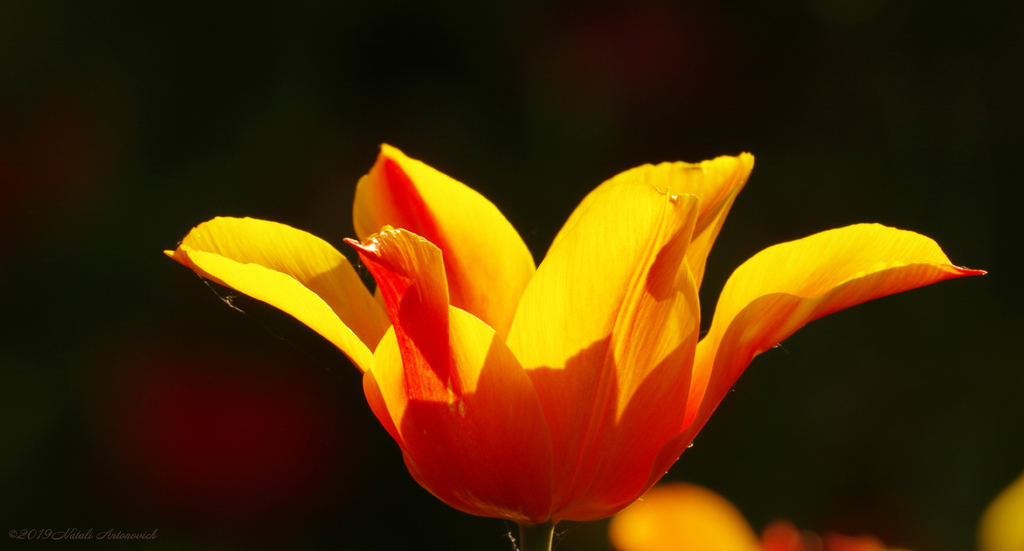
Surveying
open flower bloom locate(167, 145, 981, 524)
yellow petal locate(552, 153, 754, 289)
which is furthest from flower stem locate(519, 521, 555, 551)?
yellow petal locate(552, 153, 754, 289)

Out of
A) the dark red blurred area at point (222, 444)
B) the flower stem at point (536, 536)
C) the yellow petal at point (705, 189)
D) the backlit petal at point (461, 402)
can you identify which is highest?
the yellow petal at point (705, 189)

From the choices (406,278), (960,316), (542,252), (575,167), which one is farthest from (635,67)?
(406,278)

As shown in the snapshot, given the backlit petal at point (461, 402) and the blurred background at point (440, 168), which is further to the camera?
the blurred background at point (440, 168)

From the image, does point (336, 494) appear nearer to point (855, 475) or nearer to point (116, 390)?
point (116, 390)

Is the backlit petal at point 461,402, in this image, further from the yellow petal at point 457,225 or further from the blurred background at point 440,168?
the blurred background at point 440,168

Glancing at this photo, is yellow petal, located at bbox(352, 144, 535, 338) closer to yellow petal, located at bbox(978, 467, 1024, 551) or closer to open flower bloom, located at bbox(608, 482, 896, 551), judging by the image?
open flower bloom, located at bbox(608, 482, 896, 551)

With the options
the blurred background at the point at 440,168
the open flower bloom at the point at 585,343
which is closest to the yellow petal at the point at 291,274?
the open flower bloom at the point at 585,343

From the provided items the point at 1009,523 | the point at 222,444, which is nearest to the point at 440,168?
the point at 222,444
